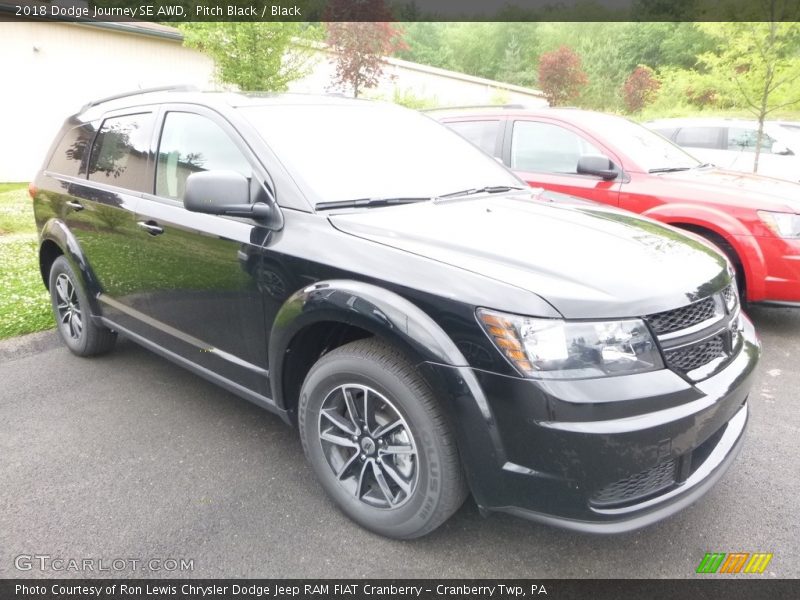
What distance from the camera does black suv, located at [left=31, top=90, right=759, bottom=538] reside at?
77.2 inches

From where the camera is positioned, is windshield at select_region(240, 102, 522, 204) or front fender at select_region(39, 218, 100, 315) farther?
front fender at select_region(39, 218, 100, 315)

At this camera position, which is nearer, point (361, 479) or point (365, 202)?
point (361, 479)

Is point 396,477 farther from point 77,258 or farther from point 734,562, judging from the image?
point 77,258

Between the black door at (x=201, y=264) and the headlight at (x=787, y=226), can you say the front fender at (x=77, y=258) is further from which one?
the headlight at (x=787, y=226)

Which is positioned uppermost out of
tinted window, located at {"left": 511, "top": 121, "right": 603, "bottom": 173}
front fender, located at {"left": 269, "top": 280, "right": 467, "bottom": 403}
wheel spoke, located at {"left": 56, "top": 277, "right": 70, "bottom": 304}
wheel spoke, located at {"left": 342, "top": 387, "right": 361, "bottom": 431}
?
tinted window, located at {"left": 511, "top": 121, "right": 603, "bottom": 173}

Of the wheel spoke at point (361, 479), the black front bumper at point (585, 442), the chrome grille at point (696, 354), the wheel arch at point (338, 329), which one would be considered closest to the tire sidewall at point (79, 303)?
the wheel arch at point (338, 329)

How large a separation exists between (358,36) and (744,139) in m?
11.8

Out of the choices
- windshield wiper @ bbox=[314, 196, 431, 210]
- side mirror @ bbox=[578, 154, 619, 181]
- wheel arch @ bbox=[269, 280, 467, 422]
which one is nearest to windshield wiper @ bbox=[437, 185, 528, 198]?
windshield wiper @ bbox=[314, 196, 431, 210]

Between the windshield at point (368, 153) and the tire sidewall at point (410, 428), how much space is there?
31.1 inches

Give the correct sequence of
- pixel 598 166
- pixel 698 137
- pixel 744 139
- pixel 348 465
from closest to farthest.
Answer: pixel 348 465, pixel 598 166, pixel 744 139, pixel 698 137

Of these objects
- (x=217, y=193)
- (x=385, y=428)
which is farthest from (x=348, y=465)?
(x=217, y=193)

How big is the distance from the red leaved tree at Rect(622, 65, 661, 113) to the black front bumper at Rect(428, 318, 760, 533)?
3415 cm

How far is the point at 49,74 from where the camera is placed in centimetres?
1470

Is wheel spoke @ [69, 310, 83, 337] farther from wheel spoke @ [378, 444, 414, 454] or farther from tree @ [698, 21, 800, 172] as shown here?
tree @ [698, 21, 800, 172]
